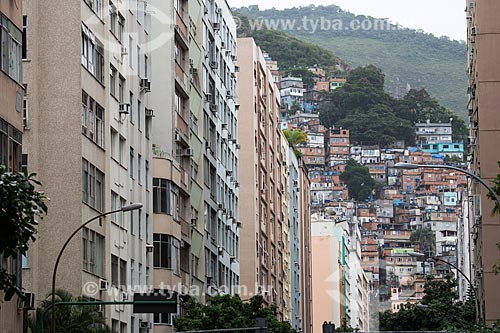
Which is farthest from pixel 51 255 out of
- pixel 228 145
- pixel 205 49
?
pixel 228 145

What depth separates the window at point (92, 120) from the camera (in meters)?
53.2

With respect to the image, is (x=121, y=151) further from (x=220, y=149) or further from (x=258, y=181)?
(x=258, y=181)

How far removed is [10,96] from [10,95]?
1.1 inches

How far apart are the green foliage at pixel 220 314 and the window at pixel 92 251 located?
10458 millimetres

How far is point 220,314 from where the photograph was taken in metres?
67.2

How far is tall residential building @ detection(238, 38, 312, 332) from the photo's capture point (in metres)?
101

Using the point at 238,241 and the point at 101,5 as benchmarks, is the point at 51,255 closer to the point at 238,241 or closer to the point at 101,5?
the point at 101,5

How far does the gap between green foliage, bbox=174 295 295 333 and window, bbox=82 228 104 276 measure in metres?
10.5

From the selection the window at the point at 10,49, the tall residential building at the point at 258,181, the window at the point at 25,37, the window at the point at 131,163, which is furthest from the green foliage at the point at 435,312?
the window at the point at 10,49

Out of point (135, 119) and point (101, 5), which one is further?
point (135, 119)

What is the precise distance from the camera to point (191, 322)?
214 ft

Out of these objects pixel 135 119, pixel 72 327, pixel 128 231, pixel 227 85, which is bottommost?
pixel 72 327

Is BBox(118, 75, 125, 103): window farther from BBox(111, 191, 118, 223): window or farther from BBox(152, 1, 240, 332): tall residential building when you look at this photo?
BBox(152, 1, 240, 332): tall residential building

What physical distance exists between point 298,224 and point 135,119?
79152mm
